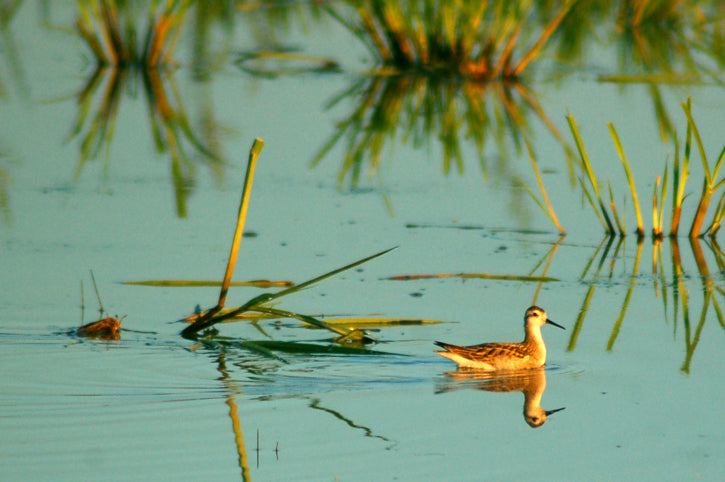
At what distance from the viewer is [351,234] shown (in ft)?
29.5

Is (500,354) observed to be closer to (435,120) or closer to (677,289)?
(677,289)

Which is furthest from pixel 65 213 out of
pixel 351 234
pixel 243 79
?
pixel 243 79

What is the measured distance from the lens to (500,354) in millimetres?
6227

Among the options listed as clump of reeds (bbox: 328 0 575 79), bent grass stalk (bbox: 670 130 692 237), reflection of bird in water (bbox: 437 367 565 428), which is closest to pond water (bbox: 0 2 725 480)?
reflection of bird in water (bbox: 437 367 565 428)

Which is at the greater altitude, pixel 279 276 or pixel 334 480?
pixel 279 276

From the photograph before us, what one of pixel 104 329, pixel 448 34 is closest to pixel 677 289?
pixel 104 329

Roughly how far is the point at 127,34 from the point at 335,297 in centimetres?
951

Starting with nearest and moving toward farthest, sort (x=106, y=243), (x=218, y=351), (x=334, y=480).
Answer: (x=334, y=480) < (x=218, y=351) < (x=106, y=243)

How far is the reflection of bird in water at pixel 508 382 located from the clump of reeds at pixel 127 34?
980 cm

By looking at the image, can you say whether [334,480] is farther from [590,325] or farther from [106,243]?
[106,243]

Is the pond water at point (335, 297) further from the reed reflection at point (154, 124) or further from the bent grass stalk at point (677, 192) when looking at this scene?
the bent grass stalk at point (677, 192)

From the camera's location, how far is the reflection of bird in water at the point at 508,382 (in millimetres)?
5914

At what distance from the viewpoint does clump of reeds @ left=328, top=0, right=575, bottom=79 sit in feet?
48.9

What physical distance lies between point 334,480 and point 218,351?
5.96 feet
